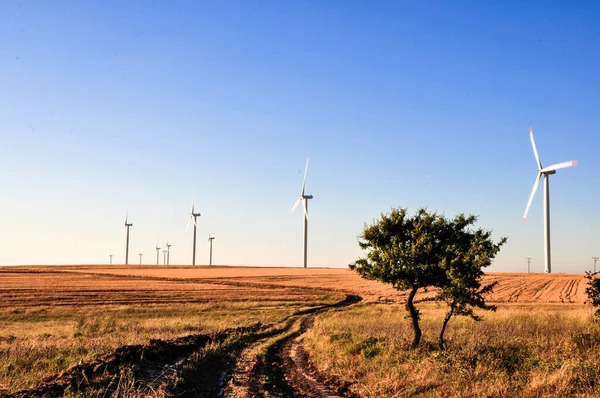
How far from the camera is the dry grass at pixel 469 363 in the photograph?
48.1 feet

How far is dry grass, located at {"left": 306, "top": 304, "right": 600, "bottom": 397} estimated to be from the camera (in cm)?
1466

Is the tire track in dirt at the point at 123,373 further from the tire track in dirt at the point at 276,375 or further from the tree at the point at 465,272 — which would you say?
the tree at the point at 465,272

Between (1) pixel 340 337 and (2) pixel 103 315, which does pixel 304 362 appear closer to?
(1) pixel 340 337

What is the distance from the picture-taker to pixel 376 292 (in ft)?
247

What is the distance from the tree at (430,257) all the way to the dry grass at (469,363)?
7.11 ft

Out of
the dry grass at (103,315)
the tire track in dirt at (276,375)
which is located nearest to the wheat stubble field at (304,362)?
the tire track in dirt at (276,375)


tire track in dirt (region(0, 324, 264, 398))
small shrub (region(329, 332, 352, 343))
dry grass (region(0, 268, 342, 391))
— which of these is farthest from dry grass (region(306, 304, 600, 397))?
dry grass (region(0, 268, 342, 391))

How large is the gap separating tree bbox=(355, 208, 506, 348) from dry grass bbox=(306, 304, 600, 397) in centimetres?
217

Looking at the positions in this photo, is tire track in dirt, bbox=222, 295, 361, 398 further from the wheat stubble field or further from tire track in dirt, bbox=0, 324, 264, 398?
tire track in dirt, bbox=0, 324, 264, 398

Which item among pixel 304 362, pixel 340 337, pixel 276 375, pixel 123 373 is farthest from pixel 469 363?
pixel 123 373

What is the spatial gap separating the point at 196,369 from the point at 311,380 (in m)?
4.58

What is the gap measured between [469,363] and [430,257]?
7181 mm

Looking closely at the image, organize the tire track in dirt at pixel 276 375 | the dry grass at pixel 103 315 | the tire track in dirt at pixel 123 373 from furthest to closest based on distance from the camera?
the dry grass at pixel 103 315 < the tire track in dirt at pixel 276 375 < the tire track in dirt at pixel 123 373

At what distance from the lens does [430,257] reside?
24.4 meters
